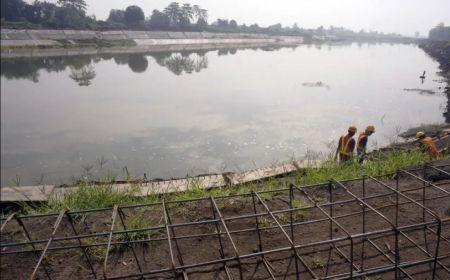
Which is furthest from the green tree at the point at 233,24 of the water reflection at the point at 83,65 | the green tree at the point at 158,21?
the water reflection at the point at 83,65

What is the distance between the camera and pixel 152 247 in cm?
420

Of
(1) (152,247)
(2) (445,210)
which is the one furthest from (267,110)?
(1) (152,247)

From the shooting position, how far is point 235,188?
238 inches

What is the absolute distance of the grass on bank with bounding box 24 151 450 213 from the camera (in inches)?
202

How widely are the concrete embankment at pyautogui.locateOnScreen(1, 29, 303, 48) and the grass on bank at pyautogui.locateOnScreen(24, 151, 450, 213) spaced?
1886cm

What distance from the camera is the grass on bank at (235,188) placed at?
5133 mm

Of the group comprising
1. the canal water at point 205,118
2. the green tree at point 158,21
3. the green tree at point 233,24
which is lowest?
the canal water at point 205,118

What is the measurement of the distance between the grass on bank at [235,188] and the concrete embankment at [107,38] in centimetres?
1886

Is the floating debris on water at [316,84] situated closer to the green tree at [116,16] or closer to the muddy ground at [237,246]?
the muddy ground at [237,246]

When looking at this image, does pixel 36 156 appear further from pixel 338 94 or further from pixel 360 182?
pixel 338 94

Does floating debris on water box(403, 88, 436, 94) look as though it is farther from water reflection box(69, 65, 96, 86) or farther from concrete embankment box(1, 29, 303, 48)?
concrete embankment box(1, 29, 303, 48)

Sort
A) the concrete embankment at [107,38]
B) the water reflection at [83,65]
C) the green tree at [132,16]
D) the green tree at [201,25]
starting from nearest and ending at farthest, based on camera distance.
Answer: the water reflection at [83,65], the concrete embankment at [107,38], the green tree at [132,16], the green tree at [201,25]

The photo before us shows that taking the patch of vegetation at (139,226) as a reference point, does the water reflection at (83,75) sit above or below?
above

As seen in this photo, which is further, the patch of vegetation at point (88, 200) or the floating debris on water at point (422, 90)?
the floating debris on water at point (422, 90)
